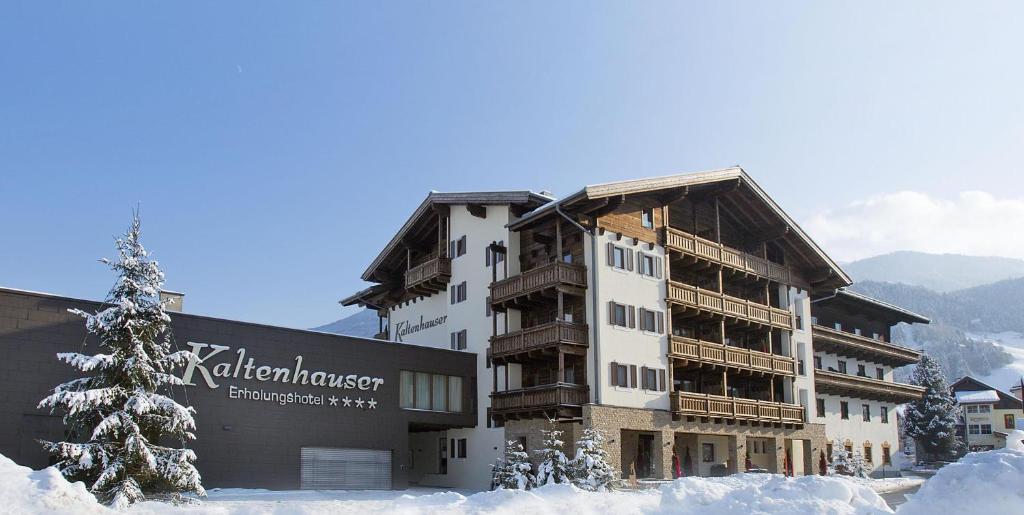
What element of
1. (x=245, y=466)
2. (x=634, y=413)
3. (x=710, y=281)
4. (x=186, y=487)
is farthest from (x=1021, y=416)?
(x=186, y=487)

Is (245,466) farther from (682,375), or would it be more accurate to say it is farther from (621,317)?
(682,375)

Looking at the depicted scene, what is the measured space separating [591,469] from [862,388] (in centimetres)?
3318

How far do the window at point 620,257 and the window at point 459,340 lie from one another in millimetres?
9652

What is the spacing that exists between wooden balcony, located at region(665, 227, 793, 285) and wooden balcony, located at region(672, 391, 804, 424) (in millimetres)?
7094

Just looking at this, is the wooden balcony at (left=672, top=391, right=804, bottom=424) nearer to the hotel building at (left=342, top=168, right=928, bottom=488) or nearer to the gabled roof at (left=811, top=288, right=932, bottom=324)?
the hotel building at (left=342, top=168, right=928, bottom=488)

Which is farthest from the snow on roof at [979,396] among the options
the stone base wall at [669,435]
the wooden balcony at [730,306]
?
the wooden balcony at [730,306]

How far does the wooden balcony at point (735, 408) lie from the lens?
42541 millimetres

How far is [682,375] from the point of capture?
46500mm

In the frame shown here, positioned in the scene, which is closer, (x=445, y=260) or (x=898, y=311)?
(x=445, y=260)

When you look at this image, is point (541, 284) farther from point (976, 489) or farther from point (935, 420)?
point (935, 420)

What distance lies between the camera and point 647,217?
44.1 m

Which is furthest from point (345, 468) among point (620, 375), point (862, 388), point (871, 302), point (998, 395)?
point (998, 395)

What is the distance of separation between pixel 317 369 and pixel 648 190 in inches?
681

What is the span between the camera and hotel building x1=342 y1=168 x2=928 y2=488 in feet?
133
